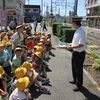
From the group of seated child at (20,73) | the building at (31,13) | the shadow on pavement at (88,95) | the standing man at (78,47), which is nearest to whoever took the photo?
the group of seated child at (20,73)

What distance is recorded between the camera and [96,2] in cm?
5206

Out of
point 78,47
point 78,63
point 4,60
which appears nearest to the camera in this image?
point 78,47

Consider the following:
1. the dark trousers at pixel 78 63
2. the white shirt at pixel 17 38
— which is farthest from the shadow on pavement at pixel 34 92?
the white shirt at pixel 17 38

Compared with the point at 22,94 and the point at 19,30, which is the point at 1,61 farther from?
the point at 22,94

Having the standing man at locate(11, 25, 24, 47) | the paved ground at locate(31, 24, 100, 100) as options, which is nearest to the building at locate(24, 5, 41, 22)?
the standing man at locate(11, 25, 24, 47)

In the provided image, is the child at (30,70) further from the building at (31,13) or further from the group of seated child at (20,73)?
the building at (31,13)

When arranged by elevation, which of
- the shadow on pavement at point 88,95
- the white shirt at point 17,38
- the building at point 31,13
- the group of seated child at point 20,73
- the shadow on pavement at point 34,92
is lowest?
the shadow on pavement at point 88,95

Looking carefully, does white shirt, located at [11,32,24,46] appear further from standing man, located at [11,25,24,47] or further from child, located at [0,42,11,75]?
child, located at [0,42,11,75]

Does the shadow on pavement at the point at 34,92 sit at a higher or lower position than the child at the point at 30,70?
lower

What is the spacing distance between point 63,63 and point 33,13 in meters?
46.3

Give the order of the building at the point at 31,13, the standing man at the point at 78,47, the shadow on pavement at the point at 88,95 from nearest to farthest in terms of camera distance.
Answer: the standing man at the point at 78,47 → the shadow on pavement at the point at 88,95 → the building at the point at 31,13

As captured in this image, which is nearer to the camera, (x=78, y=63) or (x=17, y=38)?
(x=78, y=63)

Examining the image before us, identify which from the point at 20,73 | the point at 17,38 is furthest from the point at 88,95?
the point at 17,38

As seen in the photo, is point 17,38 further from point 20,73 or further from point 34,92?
point 20,73
